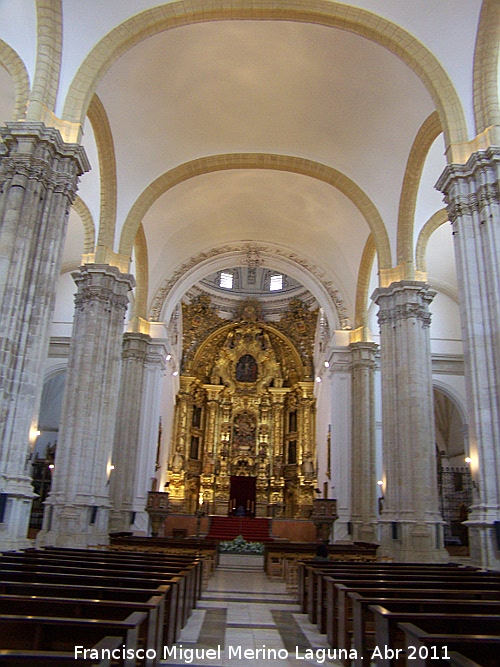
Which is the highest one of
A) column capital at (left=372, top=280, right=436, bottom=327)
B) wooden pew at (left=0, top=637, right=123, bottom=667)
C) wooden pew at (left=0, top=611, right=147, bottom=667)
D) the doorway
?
column capital at (left=372, top=280, right=436, bottom=327)

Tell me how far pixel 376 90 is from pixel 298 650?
11.5 meters

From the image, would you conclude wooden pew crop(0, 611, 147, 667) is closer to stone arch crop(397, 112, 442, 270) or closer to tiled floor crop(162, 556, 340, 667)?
tiled floor crop(162, 556, 340, 667)

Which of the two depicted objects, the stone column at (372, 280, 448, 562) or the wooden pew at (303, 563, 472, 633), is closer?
the wooden pew at (303, 563, 472, 633)

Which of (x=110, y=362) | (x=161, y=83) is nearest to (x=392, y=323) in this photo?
(x=110, y=362)

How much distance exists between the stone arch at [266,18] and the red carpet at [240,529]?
57.3 feet

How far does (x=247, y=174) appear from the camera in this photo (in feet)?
59.4

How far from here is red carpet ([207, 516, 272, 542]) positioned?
2353 centimetres

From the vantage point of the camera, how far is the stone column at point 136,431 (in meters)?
17.7

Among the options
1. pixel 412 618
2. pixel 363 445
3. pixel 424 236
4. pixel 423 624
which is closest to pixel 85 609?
pixel 412 618

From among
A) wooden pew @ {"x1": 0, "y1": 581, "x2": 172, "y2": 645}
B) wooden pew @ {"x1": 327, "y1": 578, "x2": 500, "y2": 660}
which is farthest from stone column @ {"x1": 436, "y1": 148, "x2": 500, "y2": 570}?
wooden pew @ {"x1": 0, "y1": 581, "x2": 172, "y2": 645}

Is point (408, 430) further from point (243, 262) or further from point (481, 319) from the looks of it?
point (243, 262)

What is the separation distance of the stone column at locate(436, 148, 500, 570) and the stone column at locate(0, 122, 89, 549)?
20.8ft

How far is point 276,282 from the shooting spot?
3306 cm

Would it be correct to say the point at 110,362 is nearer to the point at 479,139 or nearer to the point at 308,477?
the point at 479,139
